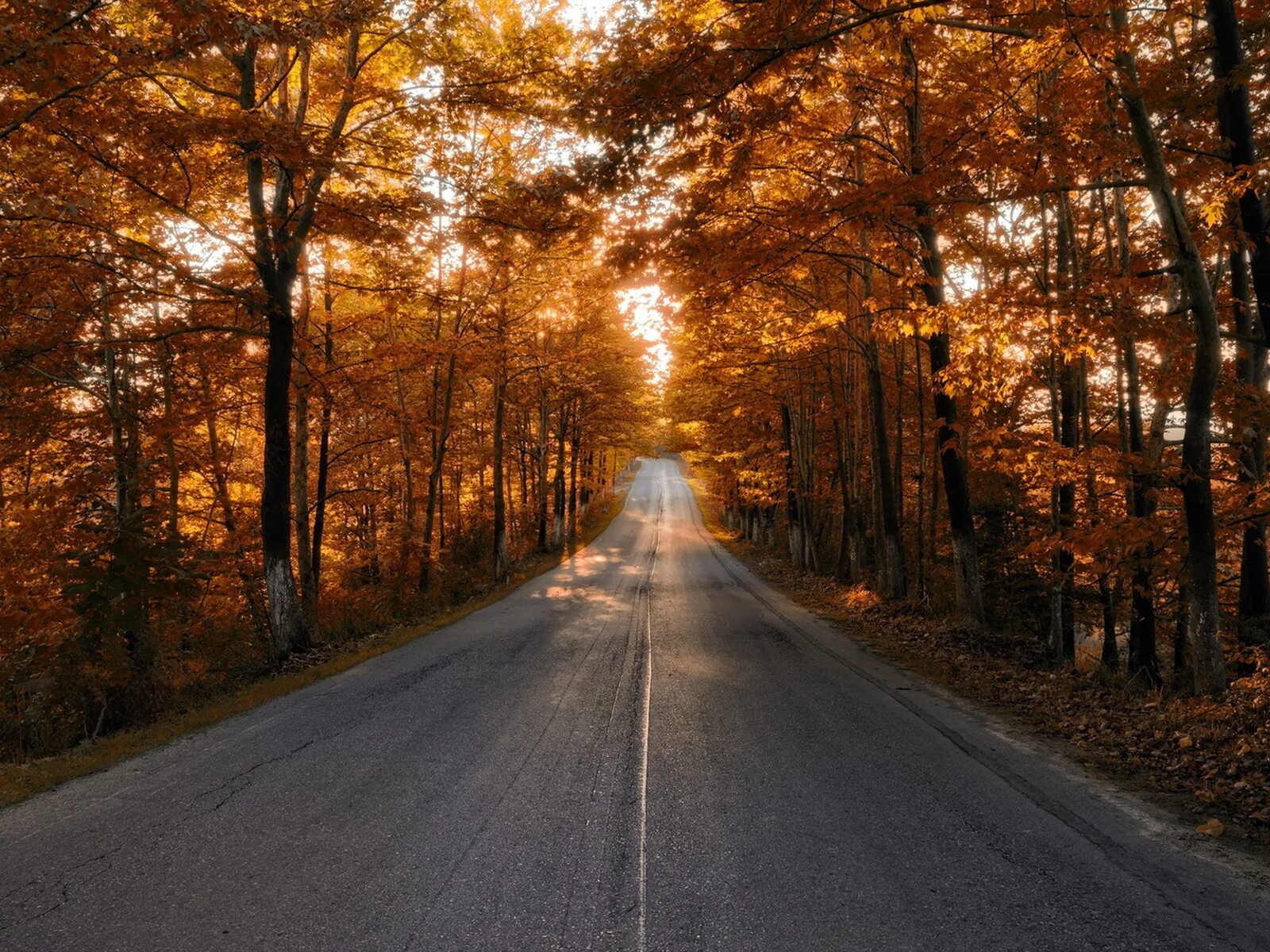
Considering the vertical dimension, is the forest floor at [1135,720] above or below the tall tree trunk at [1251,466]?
below

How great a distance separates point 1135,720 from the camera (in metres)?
6.49

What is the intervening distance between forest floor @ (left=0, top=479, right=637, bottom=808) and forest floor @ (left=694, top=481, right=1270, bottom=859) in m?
8.66

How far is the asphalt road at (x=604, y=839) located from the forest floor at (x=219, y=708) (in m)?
0.31

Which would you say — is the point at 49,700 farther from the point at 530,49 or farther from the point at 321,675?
the point at 530,49

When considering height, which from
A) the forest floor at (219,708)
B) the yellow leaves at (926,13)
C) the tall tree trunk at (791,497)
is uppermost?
the yellow leaves at (926,13)

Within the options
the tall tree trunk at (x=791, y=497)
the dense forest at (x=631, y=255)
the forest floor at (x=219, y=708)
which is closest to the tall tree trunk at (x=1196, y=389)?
the dense forest at (x=631, y=255)

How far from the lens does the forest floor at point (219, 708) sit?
17.6 ft

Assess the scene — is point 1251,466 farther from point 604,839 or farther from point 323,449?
point 323,449

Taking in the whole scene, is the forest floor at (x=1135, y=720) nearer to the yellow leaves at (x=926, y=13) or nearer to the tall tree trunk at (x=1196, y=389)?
the tall tree trunk at (x=1196, y=389)

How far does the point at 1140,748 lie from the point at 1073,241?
9.84 m

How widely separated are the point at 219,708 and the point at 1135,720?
10.3m

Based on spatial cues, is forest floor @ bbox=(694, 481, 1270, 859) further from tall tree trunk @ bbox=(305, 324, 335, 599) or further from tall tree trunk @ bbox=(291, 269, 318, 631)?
tall tree trunk @ bbox=(305, 324, 335, 599)

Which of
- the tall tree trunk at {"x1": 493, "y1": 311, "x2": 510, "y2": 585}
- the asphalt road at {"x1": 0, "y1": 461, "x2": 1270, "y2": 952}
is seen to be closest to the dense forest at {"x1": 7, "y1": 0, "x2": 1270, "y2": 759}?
the tall tree trunk at {"x1": 493, "y1": 311, "x2": 510, "y2": 585}

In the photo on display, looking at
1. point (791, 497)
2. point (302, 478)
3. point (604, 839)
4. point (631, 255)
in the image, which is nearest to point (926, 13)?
point (631, 255)
